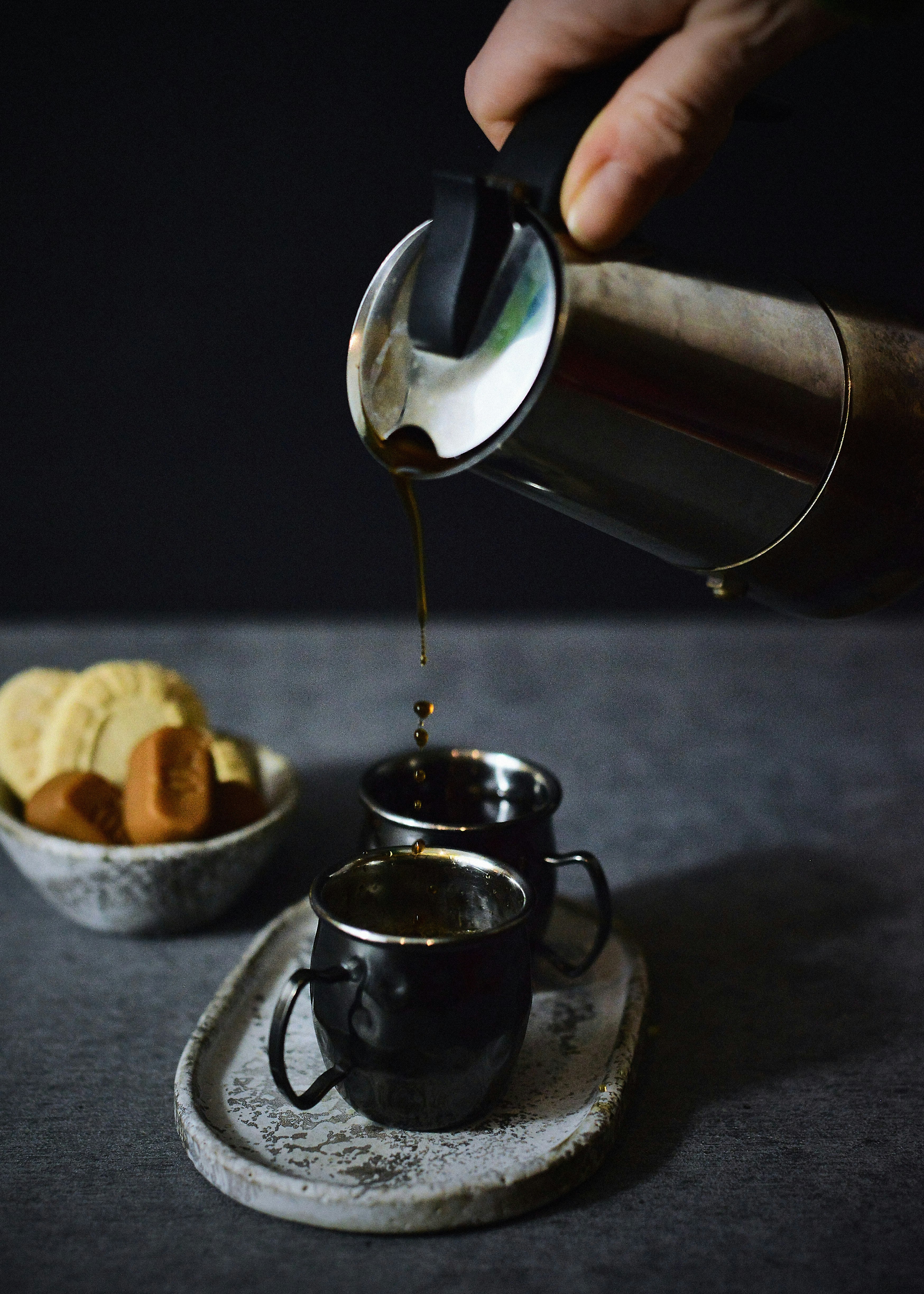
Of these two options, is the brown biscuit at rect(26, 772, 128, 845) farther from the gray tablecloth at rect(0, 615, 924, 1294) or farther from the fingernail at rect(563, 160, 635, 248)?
the fingernail at rect(563, 160, 635, 248)

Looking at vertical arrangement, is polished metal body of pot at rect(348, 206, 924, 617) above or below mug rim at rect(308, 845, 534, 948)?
above

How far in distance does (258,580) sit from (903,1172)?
1200 millimetres

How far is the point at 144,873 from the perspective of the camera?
2.68 ft

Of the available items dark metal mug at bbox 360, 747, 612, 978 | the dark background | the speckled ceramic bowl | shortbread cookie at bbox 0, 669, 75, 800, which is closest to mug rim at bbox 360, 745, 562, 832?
dark metal mug at bbox 360, 747, 612, 978

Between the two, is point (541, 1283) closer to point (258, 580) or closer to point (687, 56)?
point (687, 56)

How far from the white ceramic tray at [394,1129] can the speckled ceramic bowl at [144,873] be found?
81 mm

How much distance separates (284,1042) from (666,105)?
53cm

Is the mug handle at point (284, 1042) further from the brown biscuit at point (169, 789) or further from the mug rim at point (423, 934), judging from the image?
the brown biscuit at point (169, 789)

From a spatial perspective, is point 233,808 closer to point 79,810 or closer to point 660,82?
point 79,810

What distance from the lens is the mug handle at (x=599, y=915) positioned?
75 centimetres

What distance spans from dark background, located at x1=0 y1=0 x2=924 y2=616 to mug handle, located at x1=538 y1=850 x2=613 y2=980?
0.89 m

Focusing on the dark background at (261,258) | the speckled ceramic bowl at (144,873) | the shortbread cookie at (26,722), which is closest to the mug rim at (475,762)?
the speckled ceramic bowl at (144,873)

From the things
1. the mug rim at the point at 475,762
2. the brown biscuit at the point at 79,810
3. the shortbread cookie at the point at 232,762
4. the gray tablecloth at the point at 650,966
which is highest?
the mug rim at the point at 475,762

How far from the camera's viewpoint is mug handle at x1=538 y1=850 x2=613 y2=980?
29.5 inches
